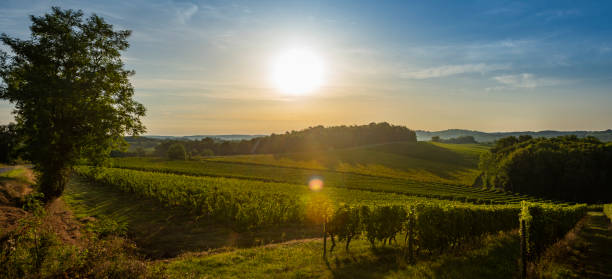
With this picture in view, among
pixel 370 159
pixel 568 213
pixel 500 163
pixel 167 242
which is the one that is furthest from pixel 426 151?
pixel 167 242

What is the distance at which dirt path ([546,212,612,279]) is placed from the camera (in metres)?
11.9

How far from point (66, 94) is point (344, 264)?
81.6 feet

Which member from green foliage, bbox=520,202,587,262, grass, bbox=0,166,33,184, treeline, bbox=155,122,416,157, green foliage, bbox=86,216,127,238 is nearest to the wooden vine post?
green foliage, bbox=520,202,587,262

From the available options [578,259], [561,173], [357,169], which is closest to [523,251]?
[578,259]

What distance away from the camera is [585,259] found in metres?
14.6

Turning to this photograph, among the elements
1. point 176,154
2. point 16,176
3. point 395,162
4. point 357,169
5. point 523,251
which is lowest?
point 357,169

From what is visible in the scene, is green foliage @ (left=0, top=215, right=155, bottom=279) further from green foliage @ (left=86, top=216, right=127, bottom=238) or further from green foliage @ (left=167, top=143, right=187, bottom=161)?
green foliage @ (left=167, top=143, right=187, bottom=161)

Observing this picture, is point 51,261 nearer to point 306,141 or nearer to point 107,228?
point 107,228

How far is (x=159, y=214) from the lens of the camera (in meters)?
26.4

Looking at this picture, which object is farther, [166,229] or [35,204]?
[166,229]

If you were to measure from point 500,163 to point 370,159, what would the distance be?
118 feet

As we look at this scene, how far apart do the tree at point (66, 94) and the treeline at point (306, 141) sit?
282 feet

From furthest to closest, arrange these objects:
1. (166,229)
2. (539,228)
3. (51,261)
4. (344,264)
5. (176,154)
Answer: (176,154), (166,229), (539,228), (344,264), (51,261)

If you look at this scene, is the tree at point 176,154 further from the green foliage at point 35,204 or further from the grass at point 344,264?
the grass at point 344,264
